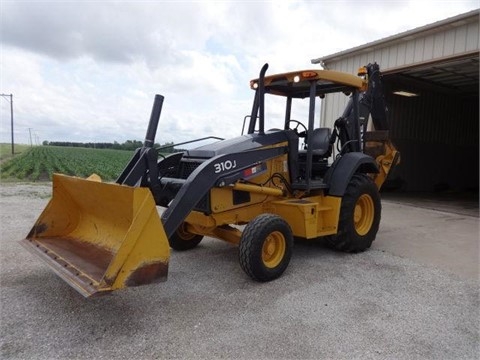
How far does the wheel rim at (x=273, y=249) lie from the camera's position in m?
4.51

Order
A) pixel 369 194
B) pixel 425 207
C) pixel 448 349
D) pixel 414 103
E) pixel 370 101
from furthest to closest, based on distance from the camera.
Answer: pixel 414 103, pixel 425 207, pixel 370 101, pixel 369 194, pixel 448 349

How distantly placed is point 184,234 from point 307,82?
261 cm

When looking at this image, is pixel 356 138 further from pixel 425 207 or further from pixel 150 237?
pixel 425 207

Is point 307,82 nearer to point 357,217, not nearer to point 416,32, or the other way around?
point 357,217

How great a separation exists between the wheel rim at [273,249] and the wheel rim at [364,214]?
1.79 m

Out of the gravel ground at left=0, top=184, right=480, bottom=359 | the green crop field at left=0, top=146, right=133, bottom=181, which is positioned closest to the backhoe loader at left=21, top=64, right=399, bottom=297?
the gravel ground at left=0, top=184, right=480, bottom=359

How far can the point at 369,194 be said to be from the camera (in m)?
5.91

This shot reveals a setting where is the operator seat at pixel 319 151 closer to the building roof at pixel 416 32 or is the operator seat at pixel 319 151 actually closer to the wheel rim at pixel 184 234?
the wheel rim at pixel 184 234

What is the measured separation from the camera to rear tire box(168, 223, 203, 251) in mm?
5539

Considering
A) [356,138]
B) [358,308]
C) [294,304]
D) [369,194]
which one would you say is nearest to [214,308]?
[294,304]

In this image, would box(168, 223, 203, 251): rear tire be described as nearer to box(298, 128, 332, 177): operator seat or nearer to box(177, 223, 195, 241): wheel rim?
box(177, 223, 195, 241): wheel rim

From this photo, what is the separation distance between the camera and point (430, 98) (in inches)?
618

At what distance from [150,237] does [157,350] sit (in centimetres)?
88

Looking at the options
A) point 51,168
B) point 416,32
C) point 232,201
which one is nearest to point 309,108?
point 232,201
